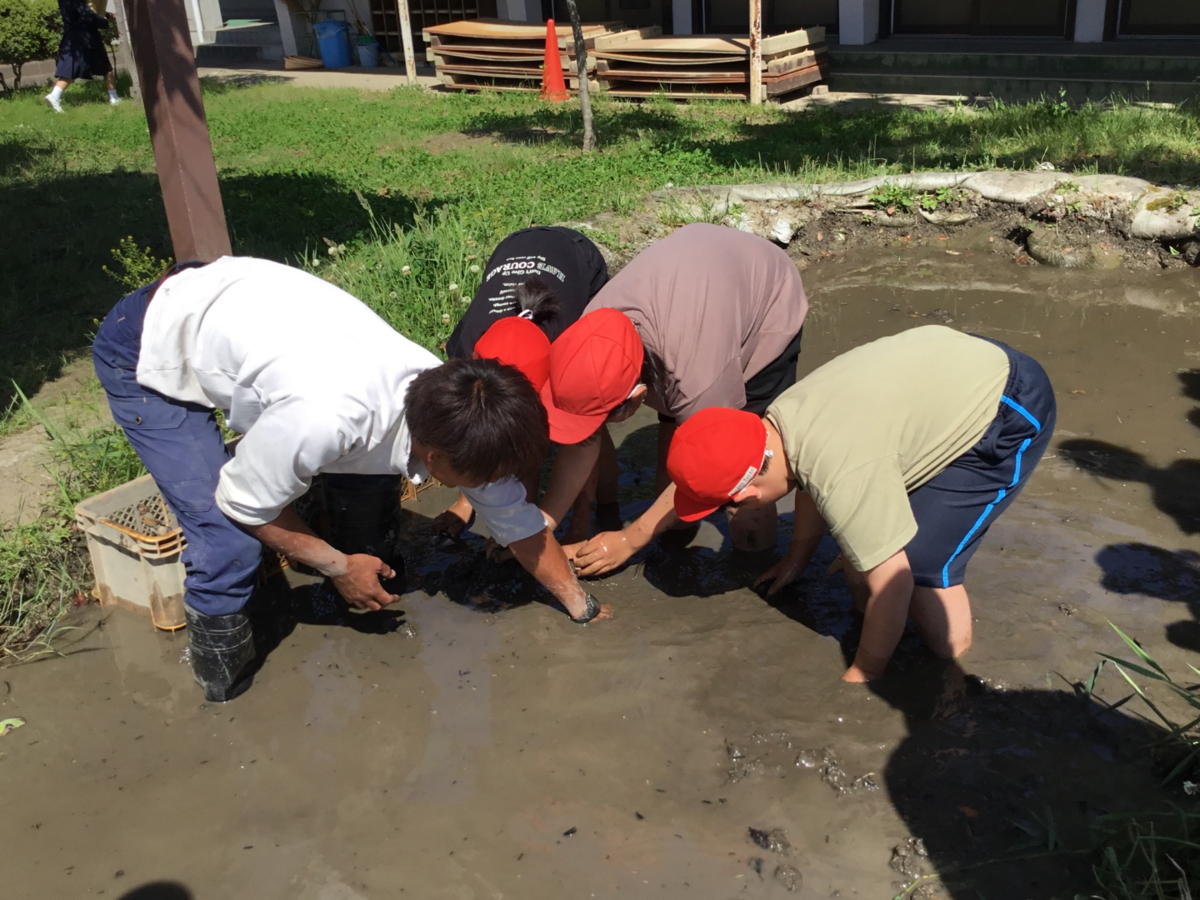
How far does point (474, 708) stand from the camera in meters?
2.97

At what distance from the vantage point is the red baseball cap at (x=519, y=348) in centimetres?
279

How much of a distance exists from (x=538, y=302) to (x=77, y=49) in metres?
11.1

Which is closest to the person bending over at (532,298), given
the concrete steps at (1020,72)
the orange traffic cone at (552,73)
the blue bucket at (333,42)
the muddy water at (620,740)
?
the muddy water at (620,740)

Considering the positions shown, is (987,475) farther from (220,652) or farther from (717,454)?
(220,652)

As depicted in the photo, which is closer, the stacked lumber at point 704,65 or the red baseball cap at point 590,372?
the red baseball cap at point 590,372

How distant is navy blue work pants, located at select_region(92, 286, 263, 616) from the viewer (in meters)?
2.78

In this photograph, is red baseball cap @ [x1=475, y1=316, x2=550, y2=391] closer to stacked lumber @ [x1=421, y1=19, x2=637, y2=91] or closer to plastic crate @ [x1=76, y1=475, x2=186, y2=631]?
plastic crate @ [x1=76, y1=475, x2=186, y2=631]

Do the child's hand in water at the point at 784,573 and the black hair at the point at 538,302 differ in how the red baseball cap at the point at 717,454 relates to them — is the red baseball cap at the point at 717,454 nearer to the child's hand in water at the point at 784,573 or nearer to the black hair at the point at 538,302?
the black hair at the point at 538,302

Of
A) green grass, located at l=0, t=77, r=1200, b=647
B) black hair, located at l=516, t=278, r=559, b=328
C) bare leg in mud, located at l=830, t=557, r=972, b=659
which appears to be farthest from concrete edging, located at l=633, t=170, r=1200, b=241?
bare leg in mud, located at l=830, t=557, r=972, b=659

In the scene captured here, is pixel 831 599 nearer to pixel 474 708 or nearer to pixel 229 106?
pixel 474 708

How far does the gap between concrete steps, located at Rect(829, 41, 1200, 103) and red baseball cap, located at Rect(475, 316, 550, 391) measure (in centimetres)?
818

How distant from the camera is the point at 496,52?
499 inches

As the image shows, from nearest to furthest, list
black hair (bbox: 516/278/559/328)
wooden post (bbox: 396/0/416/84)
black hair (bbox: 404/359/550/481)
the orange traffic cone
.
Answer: black hair (bbox: 404/359/550/481) < black hair (bbox: 516/278/559/328) < the orange traffic cone < wooden post (bbox: 396/0/416/84)

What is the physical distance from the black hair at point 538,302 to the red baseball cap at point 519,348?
192 mm
